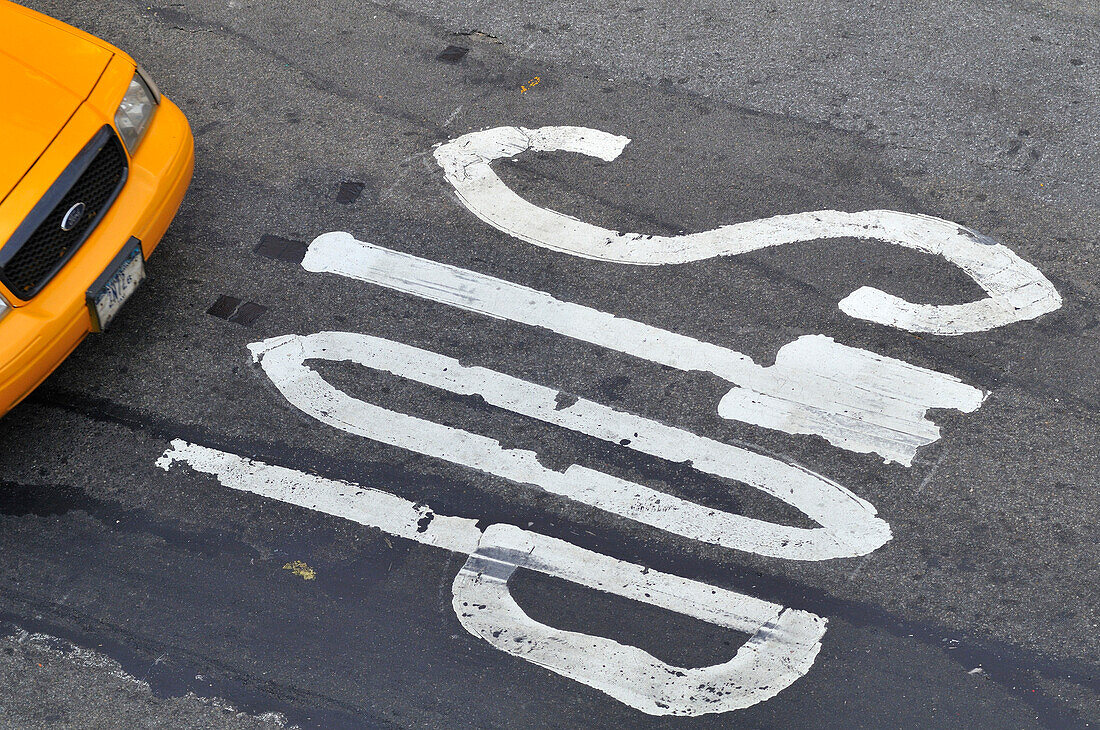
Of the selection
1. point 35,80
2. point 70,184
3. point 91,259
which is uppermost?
point 35,80

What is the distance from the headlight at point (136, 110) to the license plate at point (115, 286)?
517mm

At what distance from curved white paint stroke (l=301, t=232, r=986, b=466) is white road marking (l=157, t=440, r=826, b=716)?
0.90 metres

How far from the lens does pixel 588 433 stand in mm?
4375

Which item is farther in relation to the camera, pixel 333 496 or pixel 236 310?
pixel 236 310

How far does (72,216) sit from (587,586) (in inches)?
100

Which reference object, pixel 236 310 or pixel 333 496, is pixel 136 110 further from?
pixel 333 496

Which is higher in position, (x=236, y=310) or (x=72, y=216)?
A: (x=72, y=216)

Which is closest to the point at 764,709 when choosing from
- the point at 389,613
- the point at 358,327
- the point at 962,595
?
the point at 962,595

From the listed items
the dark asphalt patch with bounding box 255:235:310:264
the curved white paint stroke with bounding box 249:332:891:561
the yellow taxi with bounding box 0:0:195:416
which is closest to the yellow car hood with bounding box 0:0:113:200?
the yellow taxi with bounding box 0:0:195:416

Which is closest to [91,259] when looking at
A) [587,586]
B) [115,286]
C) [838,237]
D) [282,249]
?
[115,286]

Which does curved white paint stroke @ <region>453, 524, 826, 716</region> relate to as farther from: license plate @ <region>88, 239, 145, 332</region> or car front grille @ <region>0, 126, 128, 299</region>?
car front grille @ <region>0, 126, 128, 299</region>

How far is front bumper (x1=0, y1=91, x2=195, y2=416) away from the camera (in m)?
3.96

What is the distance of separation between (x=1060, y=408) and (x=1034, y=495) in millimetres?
509

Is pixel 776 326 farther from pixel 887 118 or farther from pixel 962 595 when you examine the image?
pixel 887 118
